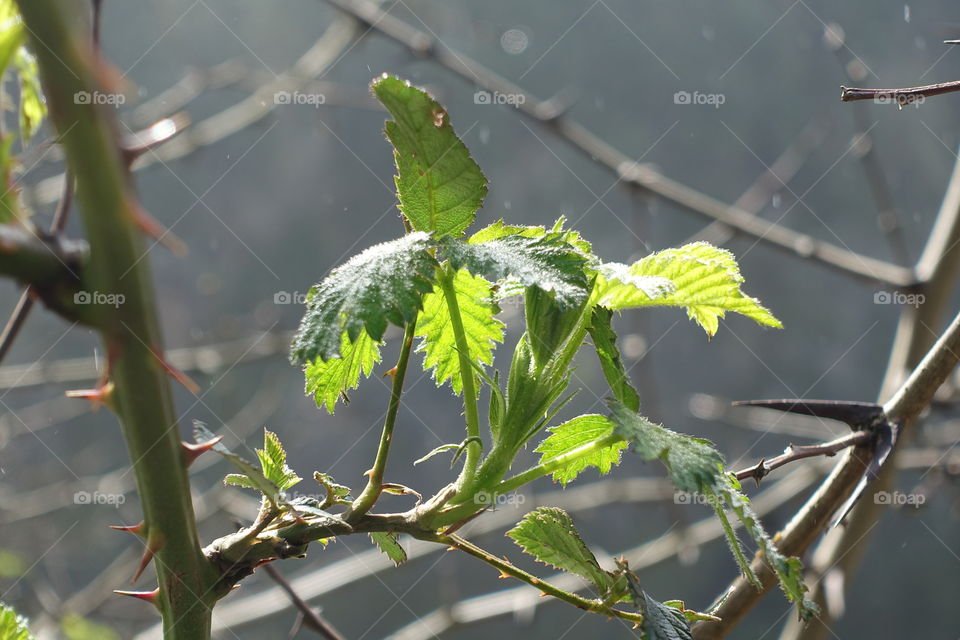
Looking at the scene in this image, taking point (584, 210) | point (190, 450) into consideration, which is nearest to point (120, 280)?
point (190, 450)

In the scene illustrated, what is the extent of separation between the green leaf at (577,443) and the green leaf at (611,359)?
2cm

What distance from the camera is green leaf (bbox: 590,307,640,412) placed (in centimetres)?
41

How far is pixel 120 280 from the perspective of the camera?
21cm

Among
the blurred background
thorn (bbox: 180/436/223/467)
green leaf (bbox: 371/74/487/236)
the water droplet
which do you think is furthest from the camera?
the blurred background

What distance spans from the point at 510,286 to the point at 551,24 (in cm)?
330

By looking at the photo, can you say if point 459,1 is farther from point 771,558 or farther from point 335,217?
point 771,558

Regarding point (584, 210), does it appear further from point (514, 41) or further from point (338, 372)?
point (338, 372)

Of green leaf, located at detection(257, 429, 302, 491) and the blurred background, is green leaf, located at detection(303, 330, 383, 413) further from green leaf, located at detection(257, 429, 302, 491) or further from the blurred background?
the blurred background

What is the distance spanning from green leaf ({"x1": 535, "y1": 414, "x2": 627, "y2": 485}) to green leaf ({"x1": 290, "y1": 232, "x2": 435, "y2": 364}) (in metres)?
0.13

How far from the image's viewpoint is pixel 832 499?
0.52 m

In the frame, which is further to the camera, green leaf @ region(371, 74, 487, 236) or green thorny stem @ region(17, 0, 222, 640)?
green leaf @ region(371, 74, 487, 236)

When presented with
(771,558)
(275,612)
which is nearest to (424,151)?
(771,558)

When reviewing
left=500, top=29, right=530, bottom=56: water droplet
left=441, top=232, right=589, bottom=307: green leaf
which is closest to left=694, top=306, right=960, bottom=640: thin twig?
left=441, top=232, right=589, bottom=307: green leaf

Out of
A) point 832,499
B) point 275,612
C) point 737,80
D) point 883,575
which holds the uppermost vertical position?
point 737,80
